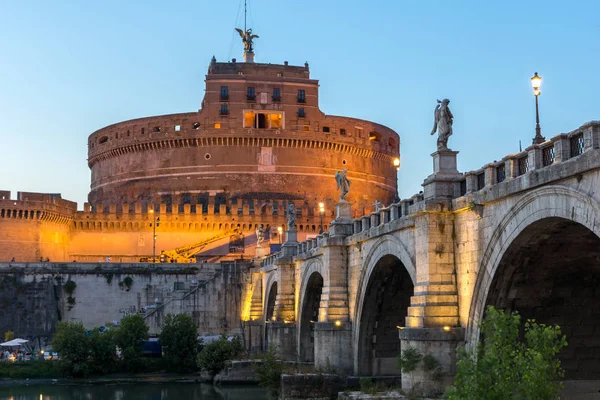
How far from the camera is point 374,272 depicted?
27016 millimetres

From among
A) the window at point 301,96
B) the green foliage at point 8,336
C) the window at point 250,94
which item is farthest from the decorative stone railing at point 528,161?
the window at point 301,96

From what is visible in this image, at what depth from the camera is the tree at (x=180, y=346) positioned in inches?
1823

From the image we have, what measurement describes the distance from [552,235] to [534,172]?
161cm

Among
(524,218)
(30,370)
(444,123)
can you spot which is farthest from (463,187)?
(30,370)

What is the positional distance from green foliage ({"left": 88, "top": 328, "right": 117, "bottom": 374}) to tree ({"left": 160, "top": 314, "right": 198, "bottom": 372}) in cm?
285

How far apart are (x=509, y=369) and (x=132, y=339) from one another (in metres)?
35.3

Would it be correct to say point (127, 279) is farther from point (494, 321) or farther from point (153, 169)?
point (494, 321)

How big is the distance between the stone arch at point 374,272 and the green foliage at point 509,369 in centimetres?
938

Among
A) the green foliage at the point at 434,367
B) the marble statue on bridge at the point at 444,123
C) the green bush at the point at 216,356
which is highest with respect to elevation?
the marble statue on bridge at the point at 444,123

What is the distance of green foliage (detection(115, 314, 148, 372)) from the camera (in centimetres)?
4547

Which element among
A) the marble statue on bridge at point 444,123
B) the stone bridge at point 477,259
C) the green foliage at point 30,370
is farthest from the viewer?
the green foliage at point 30,370

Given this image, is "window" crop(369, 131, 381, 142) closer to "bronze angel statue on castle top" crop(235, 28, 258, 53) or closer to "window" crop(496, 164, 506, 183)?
"bronze angel statue on castle top" crop(235, 28, 258, 53)

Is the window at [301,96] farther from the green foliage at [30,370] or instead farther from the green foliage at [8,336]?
the green foliage at [30,370]

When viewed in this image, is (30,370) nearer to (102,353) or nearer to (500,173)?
(102,353)
